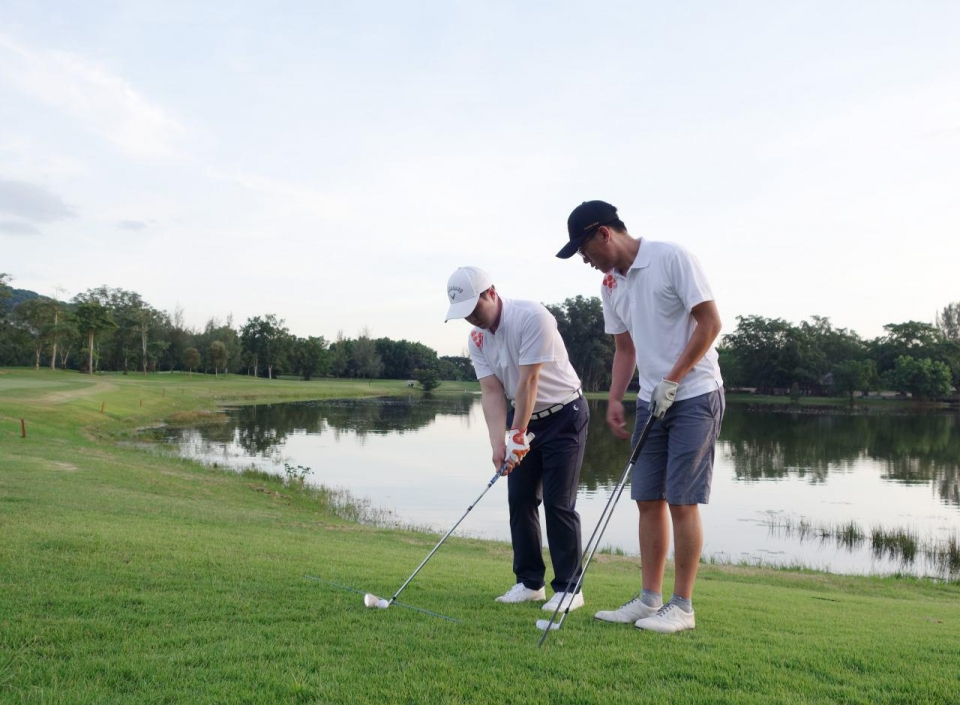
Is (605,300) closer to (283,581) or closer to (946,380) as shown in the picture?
(283,581)

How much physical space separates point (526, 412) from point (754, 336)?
326 feet

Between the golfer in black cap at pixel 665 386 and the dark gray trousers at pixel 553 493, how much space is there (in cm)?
56

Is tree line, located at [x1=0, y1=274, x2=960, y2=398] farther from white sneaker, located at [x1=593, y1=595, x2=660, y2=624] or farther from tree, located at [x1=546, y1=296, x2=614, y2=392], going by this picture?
white sneaker, located at [x1=593, y1=595, x2=660, y2=624]

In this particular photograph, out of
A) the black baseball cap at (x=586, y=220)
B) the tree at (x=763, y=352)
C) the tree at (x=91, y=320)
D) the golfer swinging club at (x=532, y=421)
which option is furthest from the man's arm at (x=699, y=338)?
the tree at (x=763, y=352)

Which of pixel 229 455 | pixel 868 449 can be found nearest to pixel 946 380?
pixel 868 449

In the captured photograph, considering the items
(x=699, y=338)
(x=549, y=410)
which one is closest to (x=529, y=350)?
(x=549, y=410)

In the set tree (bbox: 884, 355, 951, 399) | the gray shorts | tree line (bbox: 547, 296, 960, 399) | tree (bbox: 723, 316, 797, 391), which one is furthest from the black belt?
tree (bbox: 723, 316, 797, 391)

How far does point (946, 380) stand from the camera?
267 ft

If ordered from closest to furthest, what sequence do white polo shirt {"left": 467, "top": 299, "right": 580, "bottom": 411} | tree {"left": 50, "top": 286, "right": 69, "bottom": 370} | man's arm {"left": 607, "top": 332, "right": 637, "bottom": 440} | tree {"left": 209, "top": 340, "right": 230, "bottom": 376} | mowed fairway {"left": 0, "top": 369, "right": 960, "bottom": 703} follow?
mowed fairway {"left": 0, "top": 369, "right": 960, "bottom": 703}, white polo shirt {"left": 467, "top": 299, "right": 580, "bottom": 411}, man's arm {"left": 607, "top": 332, "right": 637, "bottom": 440}, tree {"left": 50, "top": 286, "right": 69, "bottom": 370}, tree {"left": 209, "top": 340, "right": 230, "bottom": 376}

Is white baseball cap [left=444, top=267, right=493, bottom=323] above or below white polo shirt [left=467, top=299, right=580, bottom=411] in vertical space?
above

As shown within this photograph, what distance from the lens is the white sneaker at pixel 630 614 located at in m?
4.11

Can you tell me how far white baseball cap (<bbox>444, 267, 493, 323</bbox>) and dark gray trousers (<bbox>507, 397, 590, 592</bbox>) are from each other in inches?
36.5

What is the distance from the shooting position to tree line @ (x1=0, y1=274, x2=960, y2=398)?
253ft

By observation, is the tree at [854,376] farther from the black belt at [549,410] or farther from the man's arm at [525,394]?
the man's arm at [525,394]
